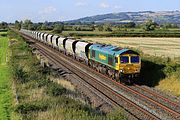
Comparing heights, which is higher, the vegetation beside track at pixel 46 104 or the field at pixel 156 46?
the vegetation beside track at pixel 46 104

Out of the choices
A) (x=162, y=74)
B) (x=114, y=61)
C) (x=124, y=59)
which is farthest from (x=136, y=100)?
(x=162, y=74)

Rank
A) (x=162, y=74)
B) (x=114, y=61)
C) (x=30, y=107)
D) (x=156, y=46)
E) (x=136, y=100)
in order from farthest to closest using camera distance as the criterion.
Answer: (x=156, y=46) → (x=162, y=74) → (x=114, y=61) → (x=136, y=100) → (x=30, y=107)

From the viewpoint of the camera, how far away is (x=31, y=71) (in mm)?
35844

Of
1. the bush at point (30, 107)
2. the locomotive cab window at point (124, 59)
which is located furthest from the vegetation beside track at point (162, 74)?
the bush at point (30, 107)

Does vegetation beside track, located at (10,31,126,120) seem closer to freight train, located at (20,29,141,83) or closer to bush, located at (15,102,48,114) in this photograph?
bush, located at (15,102,48,114)

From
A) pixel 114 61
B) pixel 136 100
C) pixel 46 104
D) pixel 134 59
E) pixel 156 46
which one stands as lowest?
pixel 156 46

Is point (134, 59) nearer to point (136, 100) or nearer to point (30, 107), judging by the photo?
point (136, 100)

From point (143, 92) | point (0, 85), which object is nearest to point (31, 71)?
point (0, 85)

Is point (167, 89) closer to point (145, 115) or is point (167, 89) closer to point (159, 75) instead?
point (159, 75)

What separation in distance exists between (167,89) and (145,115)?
9004mm

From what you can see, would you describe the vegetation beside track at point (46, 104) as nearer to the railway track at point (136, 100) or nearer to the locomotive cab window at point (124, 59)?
the railway track at point (136, 100)

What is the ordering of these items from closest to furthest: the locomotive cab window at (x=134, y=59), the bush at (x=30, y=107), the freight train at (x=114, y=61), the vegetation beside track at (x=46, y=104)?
the vegetation beside track at (x=46, y=104), the bush at (x=30, y=107), the freight train at (x=114, y=61), the locomotive cab window at (x=134, y=59)

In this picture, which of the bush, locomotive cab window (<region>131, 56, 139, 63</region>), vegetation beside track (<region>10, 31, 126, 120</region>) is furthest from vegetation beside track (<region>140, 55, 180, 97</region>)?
the bush

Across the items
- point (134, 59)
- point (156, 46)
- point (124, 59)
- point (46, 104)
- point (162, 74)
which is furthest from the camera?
point (156, 46)
